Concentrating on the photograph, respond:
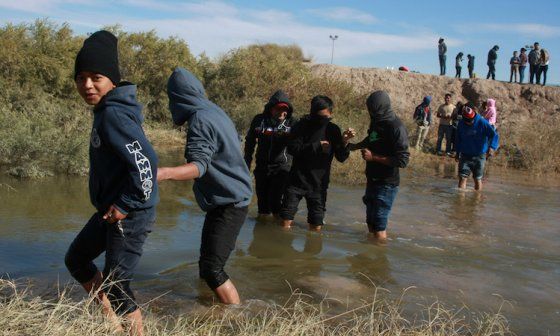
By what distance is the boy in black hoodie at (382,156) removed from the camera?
668cm

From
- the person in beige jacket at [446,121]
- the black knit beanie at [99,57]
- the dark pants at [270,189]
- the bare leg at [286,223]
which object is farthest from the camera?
the person in beige jacket at [446,121]

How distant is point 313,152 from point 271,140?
0.68 meters

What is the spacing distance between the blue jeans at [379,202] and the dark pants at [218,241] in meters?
2.80

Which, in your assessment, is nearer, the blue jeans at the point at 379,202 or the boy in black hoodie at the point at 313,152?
the blue jeans at the point at 379,202

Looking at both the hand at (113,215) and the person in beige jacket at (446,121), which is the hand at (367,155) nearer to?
the hand at (113,215)

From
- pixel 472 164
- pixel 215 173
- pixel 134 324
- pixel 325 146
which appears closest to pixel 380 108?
pixel 325 146

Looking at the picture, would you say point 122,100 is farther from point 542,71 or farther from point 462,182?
point 542,71

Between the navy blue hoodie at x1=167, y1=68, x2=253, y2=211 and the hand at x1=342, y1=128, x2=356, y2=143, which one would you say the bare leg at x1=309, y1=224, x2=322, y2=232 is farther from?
the navy blue hoodie at x1=167, y1=68, x2=253, y2=211

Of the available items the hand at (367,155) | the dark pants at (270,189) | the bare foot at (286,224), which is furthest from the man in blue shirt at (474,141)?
the bare foot at (286,224)

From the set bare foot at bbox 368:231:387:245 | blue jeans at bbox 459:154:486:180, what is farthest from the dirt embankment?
bare foot at bbox 368:231:387:245

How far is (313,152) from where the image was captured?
7.12 metres

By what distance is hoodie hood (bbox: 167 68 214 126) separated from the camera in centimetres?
416

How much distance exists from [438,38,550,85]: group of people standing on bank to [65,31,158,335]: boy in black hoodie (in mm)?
24522

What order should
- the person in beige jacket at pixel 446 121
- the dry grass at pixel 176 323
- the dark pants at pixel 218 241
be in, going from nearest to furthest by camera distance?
the dry grass at pixel 176 323
the dark pants at pixel 218 241
the person in beige jacket at pixel 446 121
